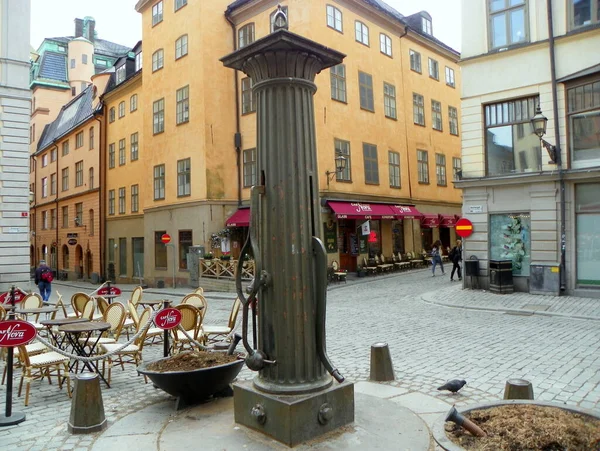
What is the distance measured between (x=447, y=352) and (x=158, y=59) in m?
24.0

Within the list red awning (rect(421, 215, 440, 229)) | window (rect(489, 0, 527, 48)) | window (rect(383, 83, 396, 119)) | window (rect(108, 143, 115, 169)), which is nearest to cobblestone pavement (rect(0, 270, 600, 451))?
window (rect(489, 0, 527, 48))

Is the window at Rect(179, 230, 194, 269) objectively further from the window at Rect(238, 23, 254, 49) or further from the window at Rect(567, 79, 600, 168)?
the window at Rect(567, 79, 600, 168)

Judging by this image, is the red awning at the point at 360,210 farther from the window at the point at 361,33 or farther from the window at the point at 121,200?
the window at the point at 121,200

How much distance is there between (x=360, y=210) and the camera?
2342 cm

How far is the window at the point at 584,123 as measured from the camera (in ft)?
47.6

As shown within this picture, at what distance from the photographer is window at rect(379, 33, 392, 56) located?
88.5ft

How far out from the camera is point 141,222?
29688mm

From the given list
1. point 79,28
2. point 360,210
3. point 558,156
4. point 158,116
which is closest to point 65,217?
point 158,116

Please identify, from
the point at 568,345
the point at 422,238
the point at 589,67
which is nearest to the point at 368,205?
the point at 422,238

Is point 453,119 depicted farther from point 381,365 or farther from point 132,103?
point 381,365

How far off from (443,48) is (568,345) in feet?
87.4

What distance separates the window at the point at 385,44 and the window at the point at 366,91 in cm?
221

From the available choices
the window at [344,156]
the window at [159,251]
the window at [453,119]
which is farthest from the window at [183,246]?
the window at [453,119]

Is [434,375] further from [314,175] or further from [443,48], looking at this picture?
[443,48]
